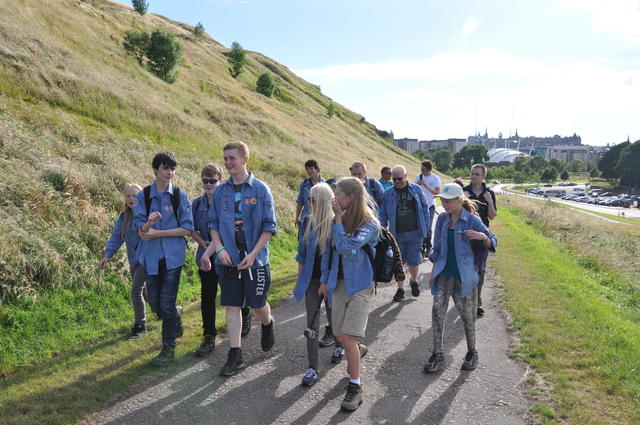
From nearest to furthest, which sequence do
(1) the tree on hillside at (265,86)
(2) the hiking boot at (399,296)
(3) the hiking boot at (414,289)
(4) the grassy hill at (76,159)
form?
(4) the grassy hill at (76,159)
(2) the hiking boot at (399,296)
(3) the hiking boot at (414,289)
(1) the tree on hillside at (265,86)

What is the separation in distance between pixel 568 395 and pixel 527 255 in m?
8.05

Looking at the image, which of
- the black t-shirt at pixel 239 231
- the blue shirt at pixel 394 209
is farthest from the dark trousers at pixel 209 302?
the blue shirt at pixel 394 209

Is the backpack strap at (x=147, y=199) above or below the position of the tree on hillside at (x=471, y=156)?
below

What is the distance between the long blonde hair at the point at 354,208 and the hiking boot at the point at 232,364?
188cm

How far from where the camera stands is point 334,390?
14.4 ft

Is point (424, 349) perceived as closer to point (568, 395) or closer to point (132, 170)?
point (568, 395)

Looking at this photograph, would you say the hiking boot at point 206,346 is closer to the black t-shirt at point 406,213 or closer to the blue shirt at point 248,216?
the blue shirt at point 248,216

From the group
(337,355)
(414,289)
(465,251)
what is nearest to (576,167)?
(414,289)

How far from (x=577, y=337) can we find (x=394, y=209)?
3.17 m

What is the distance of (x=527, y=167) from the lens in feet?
477

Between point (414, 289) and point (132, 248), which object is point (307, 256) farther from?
point (414, 289)

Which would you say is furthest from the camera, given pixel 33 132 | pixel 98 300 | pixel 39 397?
pixel 33 132

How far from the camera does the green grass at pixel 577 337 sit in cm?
406

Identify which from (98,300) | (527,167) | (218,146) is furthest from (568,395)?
(527,167)
